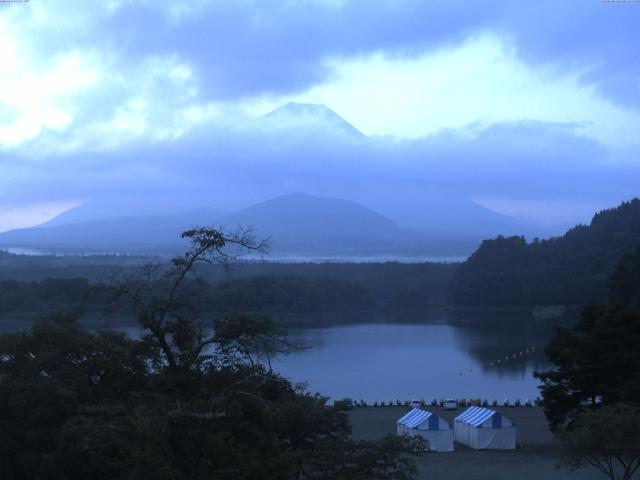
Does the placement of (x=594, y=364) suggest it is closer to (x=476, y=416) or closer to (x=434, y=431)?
(x=476, y=416)

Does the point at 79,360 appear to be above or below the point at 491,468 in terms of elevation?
above

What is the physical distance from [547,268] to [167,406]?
113 feet

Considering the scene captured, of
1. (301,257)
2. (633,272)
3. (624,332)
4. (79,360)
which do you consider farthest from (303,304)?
(301,257)

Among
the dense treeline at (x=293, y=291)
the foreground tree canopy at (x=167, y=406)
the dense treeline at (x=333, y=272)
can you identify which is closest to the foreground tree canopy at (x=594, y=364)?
the foreground tree canopy at (x=167, y=406)

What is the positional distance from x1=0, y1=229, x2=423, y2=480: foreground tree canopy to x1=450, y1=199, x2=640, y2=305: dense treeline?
29.1 meters

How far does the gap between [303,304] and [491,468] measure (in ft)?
78.1

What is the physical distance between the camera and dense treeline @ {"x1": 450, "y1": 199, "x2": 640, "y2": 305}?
113 ft

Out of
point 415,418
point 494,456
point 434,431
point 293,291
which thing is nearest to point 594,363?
point 494,456

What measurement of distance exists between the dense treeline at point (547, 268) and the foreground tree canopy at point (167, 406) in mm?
29118

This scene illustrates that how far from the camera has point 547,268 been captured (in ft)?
122

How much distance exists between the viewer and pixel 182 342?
4.86 m

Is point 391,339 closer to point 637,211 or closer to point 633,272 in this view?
point 633,272

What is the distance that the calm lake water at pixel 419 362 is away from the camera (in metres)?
15.9

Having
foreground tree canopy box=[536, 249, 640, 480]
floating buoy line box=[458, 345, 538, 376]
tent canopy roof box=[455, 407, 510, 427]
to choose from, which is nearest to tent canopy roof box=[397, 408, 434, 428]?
tent canopy roof box=[455, 407, 510, 427]
